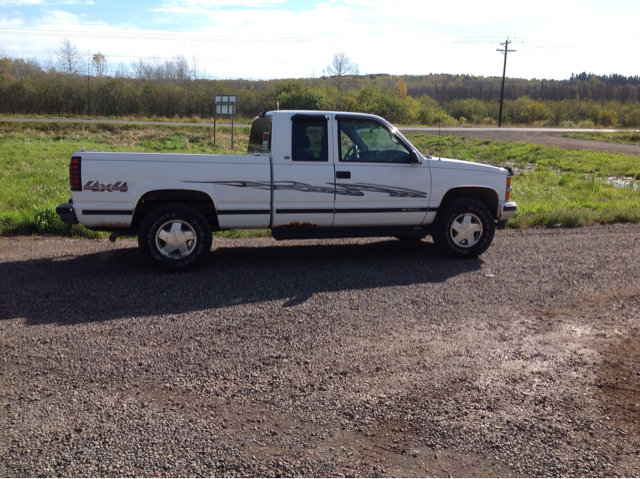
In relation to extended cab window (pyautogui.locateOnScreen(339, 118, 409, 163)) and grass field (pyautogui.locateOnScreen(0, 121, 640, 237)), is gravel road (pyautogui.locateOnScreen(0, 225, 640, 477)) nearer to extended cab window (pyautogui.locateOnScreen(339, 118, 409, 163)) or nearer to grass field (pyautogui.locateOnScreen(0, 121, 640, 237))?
extended cab window (pyautogui.locateOnScreen(339, 118, 409, 163))

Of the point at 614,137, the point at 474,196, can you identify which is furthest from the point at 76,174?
the point at 614,137

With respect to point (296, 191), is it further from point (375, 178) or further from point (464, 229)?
point (464, 229)

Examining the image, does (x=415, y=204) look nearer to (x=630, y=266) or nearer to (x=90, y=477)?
(x=630, y=266)

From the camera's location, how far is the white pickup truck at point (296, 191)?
6793 millimetres

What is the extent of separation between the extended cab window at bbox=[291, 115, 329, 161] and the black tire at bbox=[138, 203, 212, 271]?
60.0 inches

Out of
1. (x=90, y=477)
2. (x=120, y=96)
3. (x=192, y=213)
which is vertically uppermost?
(x=120, y=96)

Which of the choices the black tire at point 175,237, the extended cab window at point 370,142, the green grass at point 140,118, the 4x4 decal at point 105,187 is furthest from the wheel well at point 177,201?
the green grass at point 140,118

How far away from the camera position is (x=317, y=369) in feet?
14.6

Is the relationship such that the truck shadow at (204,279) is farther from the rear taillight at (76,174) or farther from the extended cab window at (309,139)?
the extended cab window at (309,139)

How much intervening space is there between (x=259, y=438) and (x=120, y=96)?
50.7m

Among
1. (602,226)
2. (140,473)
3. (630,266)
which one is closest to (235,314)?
(140,473)

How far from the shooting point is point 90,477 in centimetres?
306

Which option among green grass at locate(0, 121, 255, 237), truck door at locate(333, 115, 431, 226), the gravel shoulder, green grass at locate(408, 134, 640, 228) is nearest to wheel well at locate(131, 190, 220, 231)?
truck door at locate(333, 115, 431, 226)

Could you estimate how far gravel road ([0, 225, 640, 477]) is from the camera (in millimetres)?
3332
